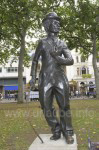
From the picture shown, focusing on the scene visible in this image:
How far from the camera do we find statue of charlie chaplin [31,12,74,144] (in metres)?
5.07

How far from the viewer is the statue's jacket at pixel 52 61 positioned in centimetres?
512

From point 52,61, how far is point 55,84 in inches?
20.6

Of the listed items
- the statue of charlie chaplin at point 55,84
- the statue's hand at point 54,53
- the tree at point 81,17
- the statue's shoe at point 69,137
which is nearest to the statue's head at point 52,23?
the statue of charlie chaplin at point 55,84

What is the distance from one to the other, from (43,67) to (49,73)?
25 centimetres

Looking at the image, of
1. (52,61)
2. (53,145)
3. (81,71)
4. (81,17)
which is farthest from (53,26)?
(81,71)

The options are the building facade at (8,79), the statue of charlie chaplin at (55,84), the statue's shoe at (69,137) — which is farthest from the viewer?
the building facade at (8,79)

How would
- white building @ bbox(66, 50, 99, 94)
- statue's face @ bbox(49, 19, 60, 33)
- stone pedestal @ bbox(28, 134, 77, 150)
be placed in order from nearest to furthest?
stone pedestal @ bbox(28, 134, 77, 150), statue's face @ bbox(49, 19, 60, 33), white building @ bbox(66, 50, 99, 94)

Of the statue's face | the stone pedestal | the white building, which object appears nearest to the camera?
the stone pedestal

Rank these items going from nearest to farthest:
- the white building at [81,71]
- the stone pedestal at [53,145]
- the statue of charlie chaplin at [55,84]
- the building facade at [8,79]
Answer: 1. the stone pedestal at [53,145]
2. the statue of charlie chaplin at [55,84]
3. the building facade at [8,79]
4. the white building at [81,71]

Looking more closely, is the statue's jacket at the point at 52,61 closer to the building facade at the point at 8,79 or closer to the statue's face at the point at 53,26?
the statue's face at the point at 53,26

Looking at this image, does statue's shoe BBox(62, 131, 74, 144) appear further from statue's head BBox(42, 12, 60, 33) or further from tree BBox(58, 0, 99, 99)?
tree BBox(58, 0, 99, 99)

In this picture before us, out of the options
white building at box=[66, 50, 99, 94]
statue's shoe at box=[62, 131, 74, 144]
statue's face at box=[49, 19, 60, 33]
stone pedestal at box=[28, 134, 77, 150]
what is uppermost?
white building at box=[66, 50, 99, 94]

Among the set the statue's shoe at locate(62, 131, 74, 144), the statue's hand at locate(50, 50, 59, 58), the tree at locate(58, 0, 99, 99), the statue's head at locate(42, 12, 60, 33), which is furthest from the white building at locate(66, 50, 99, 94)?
the statue's shoe at locate(62, 131, 74, 144)

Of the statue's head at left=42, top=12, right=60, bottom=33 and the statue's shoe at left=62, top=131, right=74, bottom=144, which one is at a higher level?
the statue's head at left=42, top=12, right=60, bottom=33
